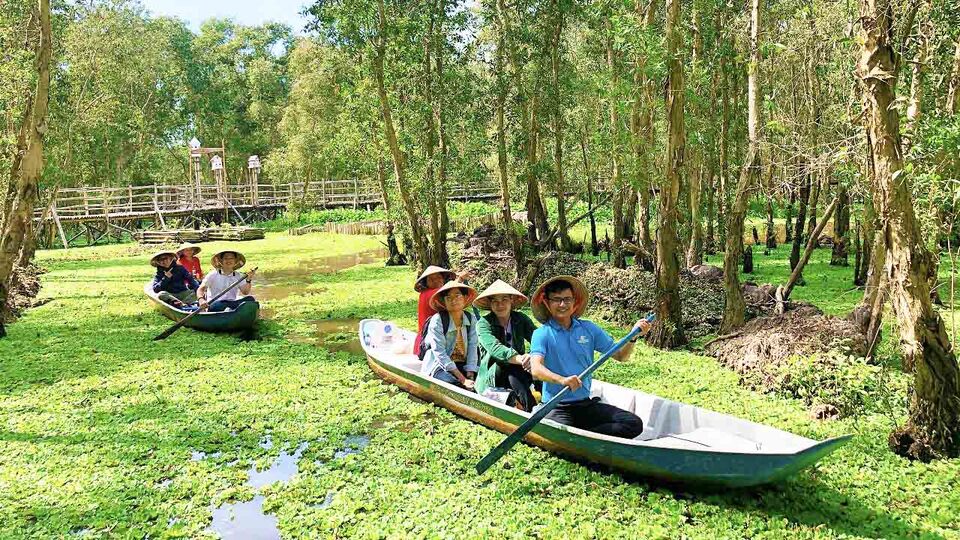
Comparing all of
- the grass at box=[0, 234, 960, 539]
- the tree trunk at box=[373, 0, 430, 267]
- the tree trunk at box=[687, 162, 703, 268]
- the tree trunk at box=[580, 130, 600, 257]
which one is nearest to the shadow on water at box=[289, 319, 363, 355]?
the grass at box=[0, 234, 960, 539]

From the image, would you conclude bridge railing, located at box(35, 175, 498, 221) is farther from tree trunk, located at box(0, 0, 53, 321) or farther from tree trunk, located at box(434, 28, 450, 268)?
tree trunk, located at box(0, 0, 53, 321)

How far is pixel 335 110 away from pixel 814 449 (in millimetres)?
29638

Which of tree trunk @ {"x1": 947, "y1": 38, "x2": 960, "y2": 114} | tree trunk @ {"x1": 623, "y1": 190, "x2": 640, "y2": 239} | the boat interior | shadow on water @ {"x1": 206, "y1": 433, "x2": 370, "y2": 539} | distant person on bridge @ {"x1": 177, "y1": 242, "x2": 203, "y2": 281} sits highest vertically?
tree trunk @ {"x1": 947, "y1": 38, "x2": 960, "y2": 114}

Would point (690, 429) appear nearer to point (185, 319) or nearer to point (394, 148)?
point (185, 319)

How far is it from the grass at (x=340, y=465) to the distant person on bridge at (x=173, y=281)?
207 cm

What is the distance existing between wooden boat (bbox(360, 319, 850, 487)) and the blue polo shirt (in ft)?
1.25

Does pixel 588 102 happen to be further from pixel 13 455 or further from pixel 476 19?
pixel 13 455

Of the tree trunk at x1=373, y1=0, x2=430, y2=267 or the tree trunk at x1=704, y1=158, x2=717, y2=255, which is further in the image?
the tree trunk at x1=704, y1=158, x2=717, y2=255

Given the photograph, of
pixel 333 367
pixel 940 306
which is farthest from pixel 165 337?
pixel 940 306

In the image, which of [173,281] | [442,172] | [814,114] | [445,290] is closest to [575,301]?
[445,290]

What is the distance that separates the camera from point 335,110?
3175 centimetres

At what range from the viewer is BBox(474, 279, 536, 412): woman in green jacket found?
20.1ft

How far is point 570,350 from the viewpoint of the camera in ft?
17.8

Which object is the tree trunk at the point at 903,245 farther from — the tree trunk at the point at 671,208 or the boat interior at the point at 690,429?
the tree trunk at the point at 671,208
